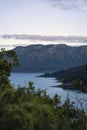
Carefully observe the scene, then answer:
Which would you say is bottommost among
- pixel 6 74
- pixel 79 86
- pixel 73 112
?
pixel 73 112

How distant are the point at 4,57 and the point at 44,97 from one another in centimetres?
821

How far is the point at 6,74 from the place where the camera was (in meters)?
33.2

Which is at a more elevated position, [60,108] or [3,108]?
[3,108]

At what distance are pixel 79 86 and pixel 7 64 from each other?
27.4m

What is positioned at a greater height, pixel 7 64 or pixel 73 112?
pixel 7 64

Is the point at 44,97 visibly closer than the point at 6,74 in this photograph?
Yes

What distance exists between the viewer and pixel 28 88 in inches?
1150

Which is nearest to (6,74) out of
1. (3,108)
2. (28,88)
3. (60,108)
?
(28,88)

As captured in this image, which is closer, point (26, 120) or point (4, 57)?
point (26, 120)

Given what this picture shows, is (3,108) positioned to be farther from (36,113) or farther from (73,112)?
(73,112)

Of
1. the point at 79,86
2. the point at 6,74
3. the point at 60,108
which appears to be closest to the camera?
the point at 79,86

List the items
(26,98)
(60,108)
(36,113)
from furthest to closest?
(60,108), (26,98), (36,113)

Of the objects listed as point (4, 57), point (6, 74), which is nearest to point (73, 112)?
point (6, 74)

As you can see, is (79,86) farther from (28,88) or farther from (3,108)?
(28,88)
